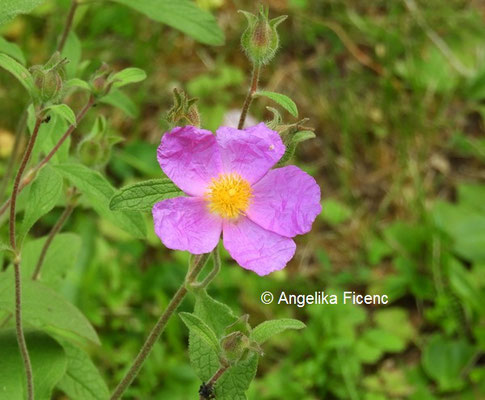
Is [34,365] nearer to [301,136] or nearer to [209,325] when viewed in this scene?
[209,325]

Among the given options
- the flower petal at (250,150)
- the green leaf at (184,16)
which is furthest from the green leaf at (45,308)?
the green leaf at (184,16)

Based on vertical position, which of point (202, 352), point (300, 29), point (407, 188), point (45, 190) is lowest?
point (407, 188)

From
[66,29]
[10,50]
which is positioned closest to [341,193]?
[66,29]

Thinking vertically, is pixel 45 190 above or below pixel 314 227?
above

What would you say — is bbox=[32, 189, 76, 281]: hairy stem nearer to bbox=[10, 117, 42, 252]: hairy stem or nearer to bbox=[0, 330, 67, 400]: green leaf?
bbox=[0, 330, 67, 400]: green leaf

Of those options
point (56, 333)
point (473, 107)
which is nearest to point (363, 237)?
point (473, 107)

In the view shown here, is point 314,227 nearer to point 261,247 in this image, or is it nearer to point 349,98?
point 349,98

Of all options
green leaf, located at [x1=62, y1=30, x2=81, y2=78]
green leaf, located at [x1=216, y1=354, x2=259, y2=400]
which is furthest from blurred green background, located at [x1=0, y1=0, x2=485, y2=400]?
green leaf, located at [x1=216, y1=354, x2=259, y2=400]
